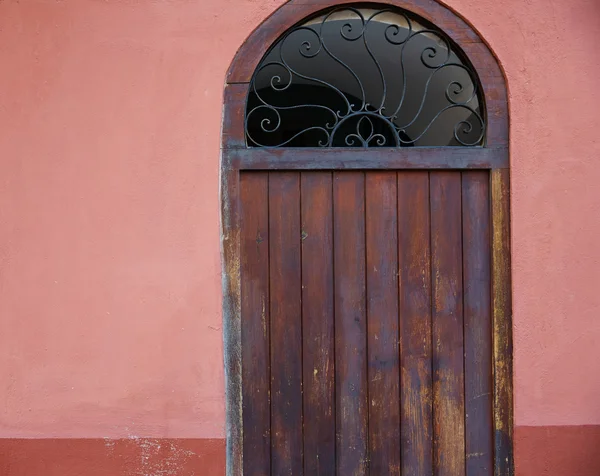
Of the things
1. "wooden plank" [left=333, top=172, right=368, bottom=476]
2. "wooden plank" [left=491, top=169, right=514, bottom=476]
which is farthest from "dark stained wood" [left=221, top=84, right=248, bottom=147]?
"wooden plank" [left=491, top=169, right=514, bottom=476]

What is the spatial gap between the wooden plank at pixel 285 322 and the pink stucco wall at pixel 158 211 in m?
0.31

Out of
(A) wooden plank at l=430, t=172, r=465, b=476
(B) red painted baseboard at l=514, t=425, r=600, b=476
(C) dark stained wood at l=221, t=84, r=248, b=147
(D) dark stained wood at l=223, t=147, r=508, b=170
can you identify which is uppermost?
(C) dark stained wood at l=221, t=84, r=248, b=147

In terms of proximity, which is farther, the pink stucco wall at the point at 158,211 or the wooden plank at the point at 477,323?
the wooden plank at the point at 477,323

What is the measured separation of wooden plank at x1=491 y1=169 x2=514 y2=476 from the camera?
3234 mm

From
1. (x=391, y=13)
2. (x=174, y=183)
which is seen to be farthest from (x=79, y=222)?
(x=391, y=13)

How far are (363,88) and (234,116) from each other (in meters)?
0.69

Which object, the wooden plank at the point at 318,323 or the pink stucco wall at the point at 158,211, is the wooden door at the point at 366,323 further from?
the pink stucco wall at the point at 158,211

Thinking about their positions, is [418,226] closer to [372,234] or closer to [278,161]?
[372,234]

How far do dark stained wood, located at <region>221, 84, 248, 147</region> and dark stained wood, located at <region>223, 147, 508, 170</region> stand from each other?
108 millimetres

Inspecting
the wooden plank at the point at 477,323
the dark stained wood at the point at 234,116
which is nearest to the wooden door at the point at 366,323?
the wooden plank at the point at 477,323

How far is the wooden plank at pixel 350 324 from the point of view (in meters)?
3.30

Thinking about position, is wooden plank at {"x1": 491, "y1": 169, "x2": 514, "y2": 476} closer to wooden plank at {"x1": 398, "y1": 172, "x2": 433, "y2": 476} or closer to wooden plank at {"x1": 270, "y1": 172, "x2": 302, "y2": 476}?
wooden plank at {"x1": 398, "y1": 172, "x2": 433, "y2": 476}

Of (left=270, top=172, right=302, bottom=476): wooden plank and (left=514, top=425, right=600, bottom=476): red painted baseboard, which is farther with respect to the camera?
(left=270, top=172, right=302, bottom=476): wooden plank

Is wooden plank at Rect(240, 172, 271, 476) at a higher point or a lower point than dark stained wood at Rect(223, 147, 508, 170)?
lower
